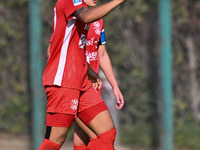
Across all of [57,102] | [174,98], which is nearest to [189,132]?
[174,98]

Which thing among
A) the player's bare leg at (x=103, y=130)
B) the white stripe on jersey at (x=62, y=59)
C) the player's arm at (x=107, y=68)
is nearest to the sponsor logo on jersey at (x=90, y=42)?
the player's arm at (x=107, y=68)

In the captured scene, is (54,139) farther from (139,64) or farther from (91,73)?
(139,64)

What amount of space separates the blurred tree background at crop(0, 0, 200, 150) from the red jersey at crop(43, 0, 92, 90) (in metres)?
2.73

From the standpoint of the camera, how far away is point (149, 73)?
261 inches

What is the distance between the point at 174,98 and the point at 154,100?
27 cm

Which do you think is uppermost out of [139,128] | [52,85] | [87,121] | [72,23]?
[72,23]

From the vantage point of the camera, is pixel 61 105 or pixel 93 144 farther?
pixel 93 144

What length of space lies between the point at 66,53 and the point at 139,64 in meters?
2.92

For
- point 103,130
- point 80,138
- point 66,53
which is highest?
point 66,53

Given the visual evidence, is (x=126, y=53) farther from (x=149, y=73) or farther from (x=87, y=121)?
(x=87, y=121)

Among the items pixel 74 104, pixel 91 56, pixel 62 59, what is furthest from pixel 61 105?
pixel 91 56

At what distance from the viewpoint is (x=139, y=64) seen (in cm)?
668

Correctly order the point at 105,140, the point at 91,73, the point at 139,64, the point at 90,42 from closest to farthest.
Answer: the point at 105,140, the point at 91,73, the point at 90,42, the point at 139,64

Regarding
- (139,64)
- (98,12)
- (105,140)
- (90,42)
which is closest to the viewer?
(98,12)
